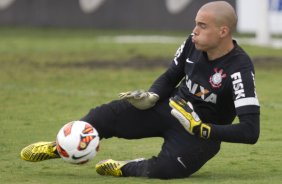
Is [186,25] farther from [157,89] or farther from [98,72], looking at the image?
[157,89]

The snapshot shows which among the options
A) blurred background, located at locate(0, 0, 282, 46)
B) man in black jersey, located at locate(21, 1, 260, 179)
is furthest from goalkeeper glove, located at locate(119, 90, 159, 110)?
blurred background, located at locate(0, 0, 282, 46)

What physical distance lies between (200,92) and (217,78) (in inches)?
9.1

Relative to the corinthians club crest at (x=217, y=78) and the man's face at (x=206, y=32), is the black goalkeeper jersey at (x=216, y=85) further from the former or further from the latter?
the man's face at (x=206, y=32)

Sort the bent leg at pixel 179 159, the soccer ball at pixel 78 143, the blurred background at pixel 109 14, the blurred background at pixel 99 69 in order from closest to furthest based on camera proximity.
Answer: the soccer ball at pixel 78 143, the bent leg at pixel 179 159, the blurred background at pixel 99 69, the blurred background at pixel 109 14

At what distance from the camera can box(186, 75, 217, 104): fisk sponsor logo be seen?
803cm

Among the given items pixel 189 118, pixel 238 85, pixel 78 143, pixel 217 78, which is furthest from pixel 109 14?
pixel 189 118

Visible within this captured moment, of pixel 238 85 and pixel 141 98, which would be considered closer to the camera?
pixel 238 85

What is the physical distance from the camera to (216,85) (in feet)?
26.1

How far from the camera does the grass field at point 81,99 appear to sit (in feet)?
27.6

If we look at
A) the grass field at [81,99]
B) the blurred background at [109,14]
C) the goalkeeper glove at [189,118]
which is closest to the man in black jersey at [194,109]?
the goalkeeper glove at [189,118]

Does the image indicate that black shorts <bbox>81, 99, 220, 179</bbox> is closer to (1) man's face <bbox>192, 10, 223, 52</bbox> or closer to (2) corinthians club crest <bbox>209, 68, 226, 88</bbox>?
(2) corinthians club crest <bbox>209, 68, 226, 88</bbox>

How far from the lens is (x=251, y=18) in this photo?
2912 centimetres

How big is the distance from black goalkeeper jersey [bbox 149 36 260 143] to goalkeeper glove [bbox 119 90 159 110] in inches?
6.2

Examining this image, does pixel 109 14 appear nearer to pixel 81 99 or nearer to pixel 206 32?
pixel 81 99
